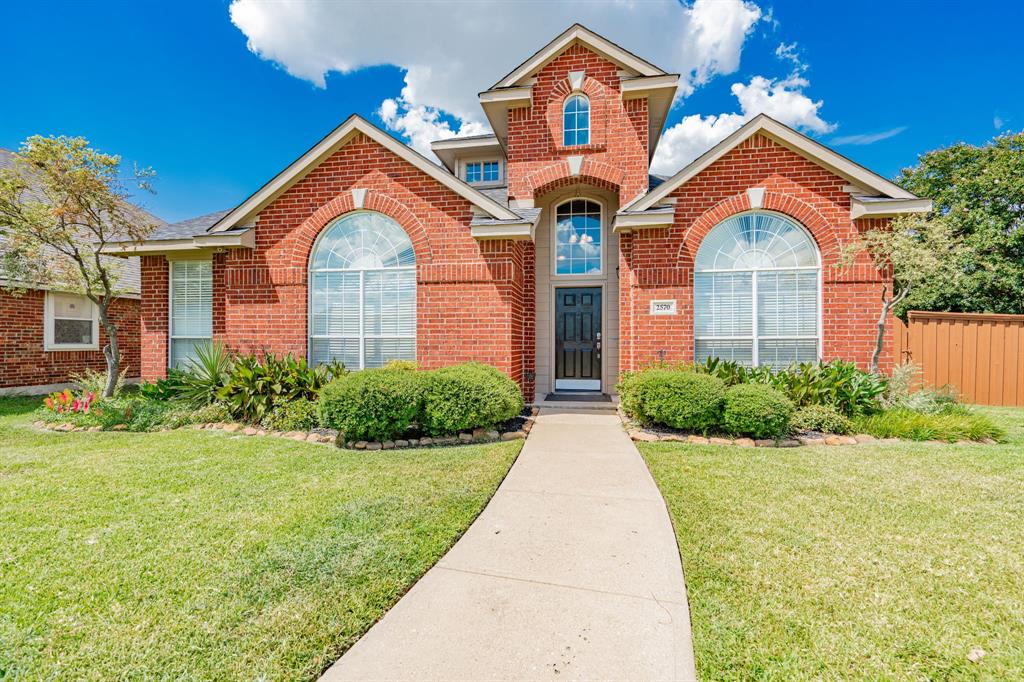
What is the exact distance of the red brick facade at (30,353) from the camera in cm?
1059

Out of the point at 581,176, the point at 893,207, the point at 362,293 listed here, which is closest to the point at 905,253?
the point at 893,207

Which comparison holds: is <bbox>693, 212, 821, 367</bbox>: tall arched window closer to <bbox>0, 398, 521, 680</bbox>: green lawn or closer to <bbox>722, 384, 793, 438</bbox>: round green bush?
<bbox>722, 384, 793, 438</bbox>: round green bush

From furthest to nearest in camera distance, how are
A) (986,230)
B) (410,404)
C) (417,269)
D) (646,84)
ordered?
1. (986,230)
2. (646,84)
3. (417,269)
4. (410,404)

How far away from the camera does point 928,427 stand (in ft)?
21.4

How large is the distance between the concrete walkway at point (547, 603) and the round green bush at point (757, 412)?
251 centimetres

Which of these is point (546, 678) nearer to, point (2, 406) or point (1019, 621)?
point (1019, 621)

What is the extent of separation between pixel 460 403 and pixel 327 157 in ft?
18.5

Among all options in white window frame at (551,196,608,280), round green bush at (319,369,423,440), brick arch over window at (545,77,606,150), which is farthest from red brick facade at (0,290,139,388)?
brick arch over window at (545,77,606,150)

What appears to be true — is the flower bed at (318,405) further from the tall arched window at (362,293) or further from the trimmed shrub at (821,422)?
the trimmed shrub at (821,422)

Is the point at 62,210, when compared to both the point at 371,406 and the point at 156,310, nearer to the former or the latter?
the point at 156,310

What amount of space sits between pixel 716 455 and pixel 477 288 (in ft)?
15.3

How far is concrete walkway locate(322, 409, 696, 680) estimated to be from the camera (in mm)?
2164

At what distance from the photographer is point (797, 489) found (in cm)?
448

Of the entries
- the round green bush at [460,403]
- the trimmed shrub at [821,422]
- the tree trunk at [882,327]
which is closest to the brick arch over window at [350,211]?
the round green bush at [460,403]
